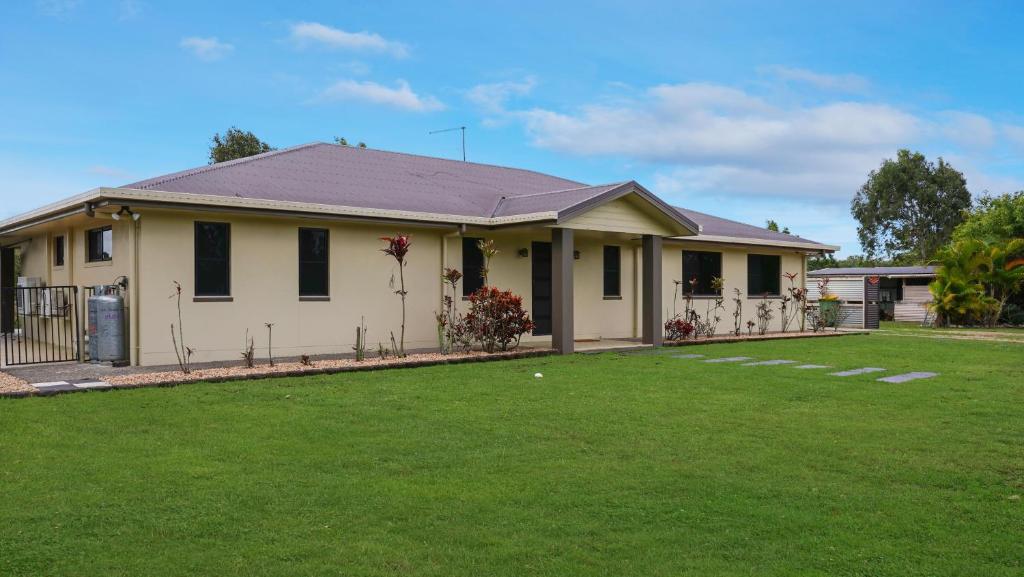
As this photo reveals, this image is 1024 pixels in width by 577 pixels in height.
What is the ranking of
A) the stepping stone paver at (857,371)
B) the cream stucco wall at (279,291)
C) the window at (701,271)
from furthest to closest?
the window at (701,271) < the cream stucco wall at (279,291) < the stepping stone paver at (857,371)

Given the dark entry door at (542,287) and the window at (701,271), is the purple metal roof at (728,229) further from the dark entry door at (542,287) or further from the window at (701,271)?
the dark entry door at (542,287)

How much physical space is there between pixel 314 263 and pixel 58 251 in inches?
264

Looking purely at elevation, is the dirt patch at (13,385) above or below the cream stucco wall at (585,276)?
below

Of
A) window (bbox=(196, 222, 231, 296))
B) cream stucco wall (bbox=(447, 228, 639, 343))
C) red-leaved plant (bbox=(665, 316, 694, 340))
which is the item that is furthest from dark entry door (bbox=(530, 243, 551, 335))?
window (bbox=(196, 222, 231, 296))

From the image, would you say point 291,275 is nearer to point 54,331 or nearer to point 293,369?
point 293,369

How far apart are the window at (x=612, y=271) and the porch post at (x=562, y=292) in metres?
3.54

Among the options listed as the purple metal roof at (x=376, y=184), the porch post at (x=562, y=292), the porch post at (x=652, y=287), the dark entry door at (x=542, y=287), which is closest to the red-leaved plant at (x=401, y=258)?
the purple metal roof at (x=376, y=184)

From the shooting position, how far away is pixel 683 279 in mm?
19547

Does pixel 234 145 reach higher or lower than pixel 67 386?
higher

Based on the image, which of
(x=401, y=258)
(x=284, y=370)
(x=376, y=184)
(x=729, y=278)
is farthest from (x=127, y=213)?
(x=729, y=278)

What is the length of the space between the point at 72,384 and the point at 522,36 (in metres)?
10.8

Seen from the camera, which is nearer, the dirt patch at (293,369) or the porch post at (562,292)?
the dirt patch at (293,369)

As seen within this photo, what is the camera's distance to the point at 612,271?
18266 millimetres

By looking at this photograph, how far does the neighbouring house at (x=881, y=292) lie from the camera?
2664cm
